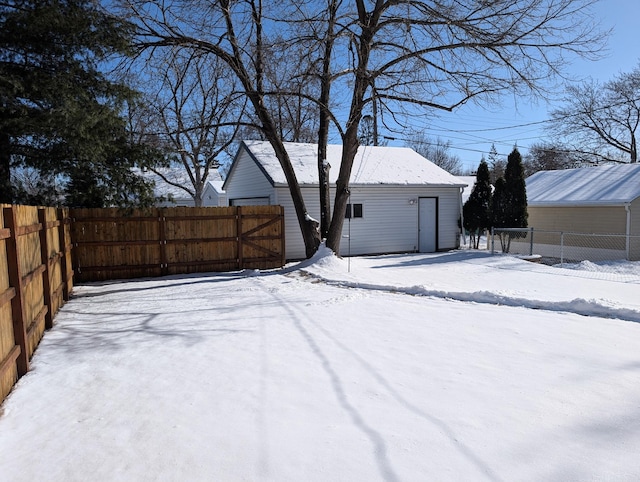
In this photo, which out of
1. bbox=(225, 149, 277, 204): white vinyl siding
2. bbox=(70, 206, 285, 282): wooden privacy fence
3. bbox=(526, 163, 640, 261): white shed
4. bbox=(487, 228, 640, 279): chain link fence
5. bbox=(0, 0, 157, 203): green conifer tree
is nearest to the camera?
bbox=(0, 0, 157, 203): green conifer tree

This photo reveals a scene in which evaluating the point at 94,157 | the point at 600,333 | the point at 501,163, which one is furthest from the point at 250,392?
the point at 501,163

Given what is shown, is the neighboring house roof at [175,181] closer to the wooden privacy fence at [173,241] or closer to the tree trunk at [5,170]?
the wooden privacy fence at [173,241]

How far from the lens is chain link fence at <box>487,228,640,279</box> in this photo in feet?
49.3

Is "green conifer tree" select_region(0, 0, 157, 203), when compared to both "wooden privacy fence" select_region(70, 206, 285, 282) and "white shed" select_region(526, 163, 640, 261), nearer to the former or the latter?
"wooden privacy fence" select_region(70, 206, 285, 282)

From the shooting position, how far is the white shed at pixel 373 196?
51.2 feet

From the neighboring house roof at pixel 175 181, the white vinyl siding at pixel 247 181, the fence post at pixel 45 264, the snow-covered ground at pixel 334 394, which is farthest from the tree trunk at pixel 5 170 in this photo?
the neighboring house roof at pixel 175 181

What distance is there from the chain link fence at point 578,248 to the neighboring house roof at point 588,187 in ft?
4.64

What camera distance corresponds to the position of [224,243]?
12398 millimetres

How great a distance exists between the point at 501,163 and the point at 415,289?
2466 inches

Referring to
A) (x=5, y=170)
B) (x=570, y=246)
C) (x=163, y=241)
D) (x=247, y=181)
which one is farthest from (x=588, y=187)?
(x=5, y=170)

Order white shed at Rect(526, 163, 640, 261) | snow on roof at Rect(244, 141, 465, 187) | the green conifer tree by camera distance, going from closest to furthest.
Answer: the green conifer tree, snow on roof at Rect(244, 141, 465, 187), white shed at Rect(526, 163, 640, 261)

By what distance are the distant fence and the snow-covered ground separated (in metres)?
10.7

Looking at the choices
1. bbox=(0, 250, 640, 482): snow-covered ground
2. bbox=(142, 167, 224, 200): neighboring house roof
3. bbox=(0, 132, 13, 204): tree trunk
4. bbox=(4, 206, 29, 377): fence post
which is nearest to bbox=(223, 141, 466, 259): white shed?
bbox=(0, 132, 13, 204): tree trunk

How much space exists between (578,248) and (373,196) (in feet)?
28.6
